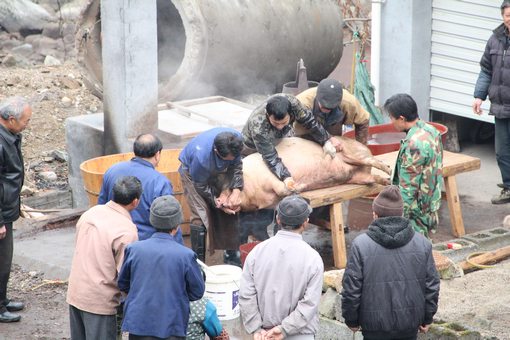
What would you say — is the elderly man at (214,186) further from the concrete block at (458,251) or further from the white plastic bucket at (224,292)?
the concrete block at (458,251)

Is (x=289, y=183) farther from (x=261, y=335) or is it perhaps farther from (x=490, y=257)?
(x=261, y=335)

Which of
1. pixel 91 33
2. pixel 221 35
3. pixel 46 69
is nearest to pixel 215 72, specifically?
pixel 221 35

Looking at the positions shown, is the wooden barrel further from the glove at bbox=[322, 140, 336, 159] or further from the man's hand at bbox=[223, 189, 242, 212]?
the glove at bbox=[322, 140, 336, 159]

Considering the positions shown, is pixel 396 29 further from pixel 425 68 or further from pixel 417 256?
pixel 417 256

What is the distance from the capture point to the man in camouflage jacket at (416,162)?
163 inches

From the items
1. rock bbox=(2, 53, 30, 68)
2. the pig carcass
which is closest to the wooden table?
the pig carcass

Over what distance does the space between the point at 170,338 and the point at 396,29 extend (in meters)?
6.28

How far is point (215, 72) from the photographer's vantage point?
8.59m

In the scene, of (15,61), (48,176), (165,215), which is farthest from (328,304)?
(15,61)

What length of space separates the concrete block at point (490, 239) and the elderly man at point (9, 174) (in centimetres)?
387

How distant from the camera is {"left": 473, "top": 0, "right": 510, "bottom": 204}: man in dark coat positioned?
19.3 feet

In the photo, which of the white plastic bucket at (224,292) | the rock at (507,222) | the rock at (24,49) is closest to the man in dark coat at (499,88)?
the rock at (507,222)

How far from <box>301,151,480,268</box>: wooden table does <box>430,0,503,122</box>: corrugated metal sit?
215 cm

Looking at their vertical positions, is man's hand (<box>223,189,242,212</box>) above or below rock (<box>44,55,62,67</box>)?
below
